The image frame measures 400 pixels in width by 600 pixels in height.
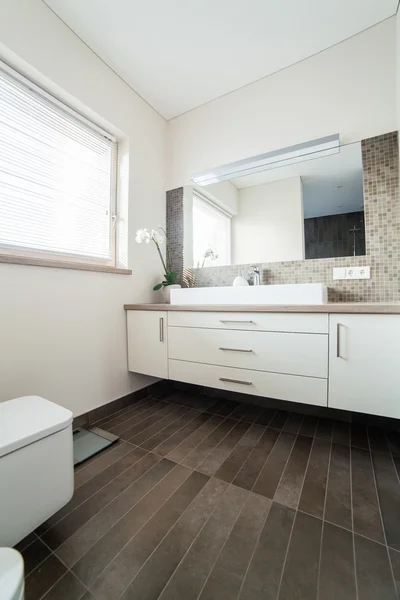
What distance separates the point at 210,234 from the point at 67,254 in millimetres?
1195

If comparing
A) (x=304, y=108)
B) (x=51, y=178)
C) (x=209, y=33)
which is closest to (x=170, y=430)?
(x=51, y=178)

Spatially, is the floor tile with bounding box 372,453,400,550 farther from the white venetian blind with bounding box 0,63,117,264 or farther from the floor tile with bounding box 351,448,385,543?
the white venetian blind with bounding box 0,63,117,264

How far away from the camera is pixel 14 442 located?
76 cm

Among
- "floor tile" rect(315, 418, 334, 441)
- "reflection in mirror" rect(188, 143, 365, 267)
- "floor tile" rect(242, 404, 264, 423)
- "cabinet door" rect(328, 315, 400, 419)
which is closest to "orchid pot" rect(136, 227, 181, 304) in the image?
"reflection in mirror" rect(188, 143, 365, 267)

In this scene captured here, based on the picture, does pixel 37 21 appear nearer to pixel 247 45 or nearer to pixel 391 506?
pixel 247 45

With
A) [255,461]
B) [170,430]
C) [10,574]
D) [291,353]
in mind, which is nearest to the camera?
[10,574]

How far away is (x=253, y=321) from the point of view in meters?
1.46

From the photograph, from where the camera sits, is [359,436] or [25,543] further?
[359,436]

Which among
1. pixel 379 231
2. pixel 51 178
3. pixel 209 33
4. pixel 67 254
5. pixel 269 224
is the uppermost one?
pixel 209 33

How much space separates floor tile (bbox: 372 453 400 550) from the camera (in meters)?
0.86

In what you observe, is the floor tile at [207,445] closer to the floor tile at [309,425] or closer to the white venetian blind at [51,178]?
the floor tile at [309,425]

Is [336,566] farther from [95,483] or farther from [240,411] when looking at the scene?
[240,411]

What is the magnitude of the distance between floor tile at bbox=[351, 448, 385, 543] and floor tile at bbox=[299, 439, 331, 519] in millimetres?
112

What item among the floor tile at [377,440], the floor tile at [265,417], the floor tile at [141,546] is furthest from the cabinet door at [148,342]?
the floor tile at [377,440]
